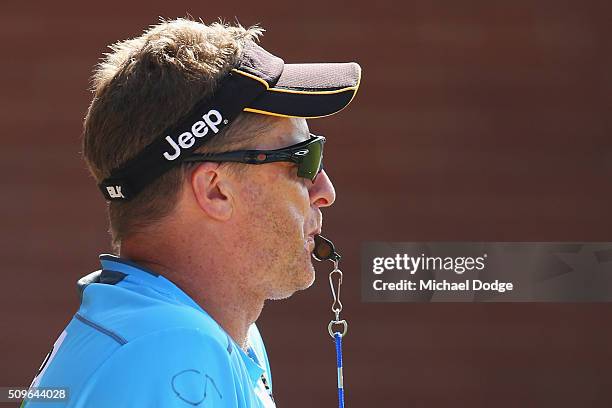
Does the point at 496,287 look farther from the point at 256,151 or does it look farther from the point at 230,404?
the point at 230,404

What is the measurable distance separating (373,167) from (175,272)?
7.77ft

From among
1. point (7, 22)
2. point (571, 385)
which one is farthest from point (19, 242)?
point (571, 385)

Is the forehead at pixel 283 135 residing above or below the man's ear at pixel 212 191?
above

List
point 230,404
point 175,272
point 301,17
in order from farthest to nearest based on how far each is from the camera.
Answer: point 301,17
point 175,272
point 230,404

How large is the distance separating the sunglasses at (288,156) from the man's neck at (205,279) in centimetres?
17

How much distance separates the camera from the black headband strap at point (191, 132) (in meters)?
1.37

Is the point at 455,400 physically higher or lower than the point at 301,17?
lower

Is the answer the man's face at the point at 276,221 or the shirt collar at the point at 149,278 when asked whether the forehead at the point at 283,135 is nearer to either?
the man's face at the point at 276,221

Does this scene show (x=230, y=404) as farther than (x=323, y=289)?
No

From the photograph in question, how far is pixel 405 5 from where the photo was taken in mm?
3686

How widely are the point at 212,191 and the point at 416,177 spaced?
2369 mm

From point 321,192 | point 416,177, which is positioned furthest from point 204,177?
point 416,177

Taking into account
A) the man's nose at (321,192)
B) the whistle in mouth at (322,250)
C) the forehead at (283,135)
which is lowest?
the whistle in mouth at (322,250)

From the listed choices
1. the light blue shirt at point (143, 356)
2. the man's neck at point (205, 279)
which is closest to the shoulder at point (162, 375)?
the light blue shirt at point (143, 356)
